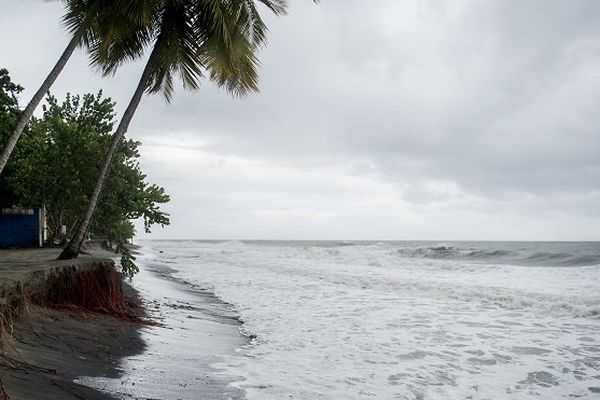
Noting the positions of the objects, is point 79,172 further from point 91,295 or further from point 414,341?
point 414,341

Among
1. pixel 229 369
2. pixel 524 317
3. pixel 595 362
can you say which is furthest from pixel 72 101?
pixel 595 362

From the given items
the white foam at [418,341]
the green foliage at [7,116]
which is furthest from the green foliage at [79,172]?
the white foam at [418,341]

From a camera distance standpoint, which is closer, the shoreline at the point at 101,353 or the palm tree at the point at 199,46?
the shoreline at the point at 101,353

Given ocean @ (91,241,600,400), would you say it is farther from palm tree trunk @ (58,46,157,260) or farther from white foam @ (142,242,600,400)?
palm tree trunk @ (58,46,157,260)

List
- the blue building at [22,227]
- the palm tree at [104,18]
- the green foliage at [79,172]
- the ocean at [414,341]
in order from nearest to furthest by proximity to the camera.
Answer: the ocean at [414,341] < the palm tree at [104,18] < the green foliage at [79,172] < the blue building at [22,227]

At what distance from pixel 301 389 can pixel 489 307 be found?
844 centimetres

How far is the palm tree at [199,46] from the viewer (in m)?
10.4

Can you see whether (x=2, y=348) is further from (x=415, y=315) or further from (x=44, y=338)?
(x=415, y=315)

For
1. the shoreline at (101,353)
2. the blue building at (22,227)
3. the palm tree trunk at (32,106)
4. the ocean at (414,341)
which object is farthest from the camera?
the blue building at (22,227)

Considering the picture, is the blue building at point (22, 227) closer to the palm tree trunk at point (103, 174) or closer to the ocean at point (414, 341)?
the ocean at point (414, 341)

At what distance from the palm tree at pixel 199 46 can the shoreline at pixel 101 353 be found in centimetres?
313

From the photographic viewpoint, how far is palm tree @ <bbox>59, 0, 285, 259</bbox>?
10352 mm

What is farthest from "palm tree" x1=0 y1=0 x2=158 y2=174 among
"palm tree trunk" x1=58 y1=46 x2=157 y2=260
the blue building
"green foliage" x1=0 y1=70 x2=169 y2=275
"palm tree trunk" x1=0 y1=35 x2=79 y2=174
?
A: the blue building

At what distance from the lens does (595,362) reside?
23.3ft
